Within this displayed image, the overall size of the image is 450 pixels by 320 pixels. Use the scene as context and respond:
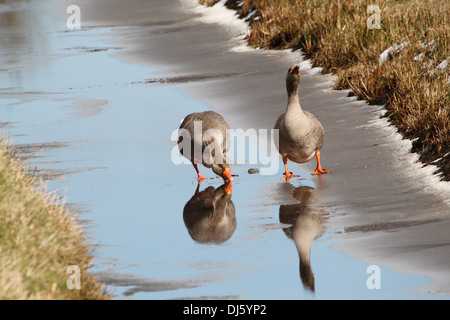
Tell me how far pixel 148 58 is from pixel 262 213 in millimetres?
14118

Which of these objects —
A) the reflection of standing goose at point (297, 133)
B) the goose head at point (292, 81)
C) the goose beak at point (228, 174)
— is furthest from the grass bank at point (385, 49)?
the goose beak at point (228, 174)

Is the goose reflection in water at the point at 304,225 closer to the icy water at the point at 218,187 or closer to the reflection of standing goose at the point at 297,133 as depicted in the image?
the icy water at the point at 218,187

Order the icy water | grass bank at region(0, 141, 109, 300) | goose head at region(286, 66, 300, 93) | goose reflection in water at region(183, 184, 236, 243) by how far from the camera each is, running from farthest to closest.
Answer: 1. goose head at region(286, 66, 300, 93)
2. goose reflection in water at region(183, 184, 236, 243)
3. the icy water
4. grass bank at region(0, 141, 109, 300)

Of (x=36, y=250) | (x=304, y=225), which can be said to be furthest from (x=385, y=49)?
(x=36, y=250)

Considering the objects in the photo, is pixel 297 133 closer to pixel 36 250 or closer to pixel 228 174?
pixel 228 174

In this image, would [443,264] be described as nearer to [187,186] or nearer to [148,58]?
[187,186]

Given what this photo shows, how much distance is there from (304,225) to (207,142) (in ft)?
7.86

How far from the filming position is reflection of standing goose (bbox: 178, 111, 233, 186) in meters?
10.4

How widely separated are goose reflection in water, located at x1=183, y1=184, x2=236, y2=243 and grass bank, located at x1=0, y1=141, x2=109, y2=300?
1249 millimetres

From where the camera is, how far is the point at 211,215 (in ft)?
30.3

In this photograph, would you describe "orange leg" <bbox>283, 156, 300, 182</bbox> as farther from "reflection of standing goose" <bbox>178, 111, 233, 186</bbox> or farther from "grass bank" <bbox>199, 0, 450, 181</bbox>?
"grass bank" <bbox>199, 0, 450, 181</bbox>

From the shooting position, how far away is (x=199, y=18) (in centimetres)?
2814

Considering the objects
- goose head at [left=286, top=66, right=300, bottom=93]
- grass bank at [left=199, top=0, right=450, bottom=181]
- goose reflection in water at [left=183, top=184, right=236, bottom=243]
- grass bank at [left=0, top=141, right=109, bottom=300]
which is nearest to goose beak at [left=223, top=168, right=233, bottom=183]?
goose reflection in water at [left=183, top=184, right=236, bottom=243]
